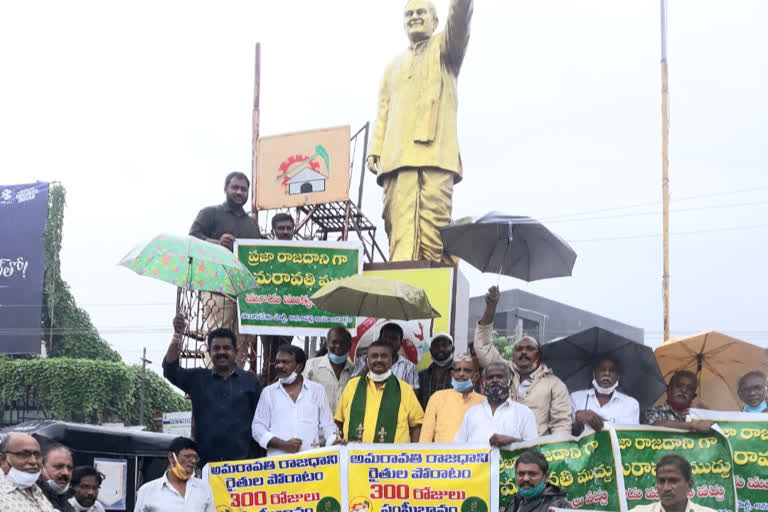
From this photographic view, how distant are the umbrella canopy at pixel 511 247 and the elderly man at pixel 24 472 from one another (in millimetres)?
4004

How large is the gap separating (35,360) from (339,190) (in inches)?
783

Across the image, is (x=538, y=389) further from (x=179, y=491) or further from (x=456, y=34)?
(x=456, y=34)

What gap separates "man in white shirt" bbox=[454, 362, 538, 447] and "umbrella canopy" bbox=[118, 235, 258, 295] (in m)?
2.25

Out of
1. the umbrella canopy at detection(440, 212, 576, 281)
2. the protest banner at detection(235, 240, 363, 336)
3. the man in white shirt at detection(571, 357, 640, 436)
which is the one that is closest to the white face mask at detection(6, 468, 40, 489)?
the man in white shirt at detection(571, 357, 640, 436)

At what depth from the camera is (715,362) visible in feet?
24.6

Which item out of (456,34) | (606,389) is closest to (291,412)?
(606,389)

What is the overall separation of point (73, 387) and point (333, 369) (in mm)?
29974

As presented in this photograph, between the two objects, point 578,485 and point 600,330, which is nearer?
point 578,485

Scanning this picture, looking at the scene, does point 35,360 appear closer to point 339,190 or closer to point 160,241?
point 339,190

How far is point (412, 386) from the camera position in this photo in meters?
7.62

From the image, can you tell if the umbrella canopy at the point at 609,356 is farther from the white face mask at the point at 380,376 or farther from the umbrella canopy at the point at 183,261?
the umbrella canopy at the point at 183,261

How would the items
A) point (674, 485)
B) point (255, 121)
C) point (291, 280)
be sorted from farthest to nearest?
point (255, 121) → point (291, 280) → point (674, 485)

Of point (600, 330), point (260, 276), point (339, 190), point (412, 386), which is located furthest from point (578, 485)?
point (339, 190)

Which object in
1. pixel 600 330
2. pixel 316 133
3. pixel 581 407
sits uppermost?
pixel 316 133
